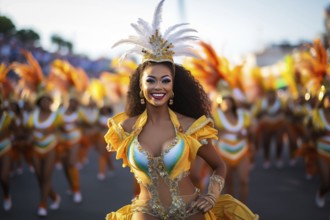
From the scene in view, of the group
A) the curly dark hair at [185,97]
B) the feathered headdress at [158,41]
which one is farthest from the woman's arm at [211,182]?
the feathered headdress at [158,41]

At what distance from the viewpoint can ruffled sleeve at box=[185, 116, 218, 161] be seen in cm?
243

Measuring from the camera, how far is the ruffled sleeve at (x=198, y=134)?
2426mm

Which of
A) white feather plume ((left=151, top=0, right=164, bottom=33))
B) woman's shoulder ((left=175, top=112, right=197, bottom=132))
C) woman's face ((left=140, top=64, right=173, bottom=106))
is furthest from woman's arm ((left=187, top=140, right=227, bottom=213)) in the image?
white feather plume ((left=151, top=0, right=164, bottom=33))

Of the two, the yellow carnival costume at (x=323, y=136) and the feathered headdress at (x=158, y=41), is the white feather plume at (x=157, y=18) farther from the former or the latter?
the yellow carnival costume at (x=323, y=136)

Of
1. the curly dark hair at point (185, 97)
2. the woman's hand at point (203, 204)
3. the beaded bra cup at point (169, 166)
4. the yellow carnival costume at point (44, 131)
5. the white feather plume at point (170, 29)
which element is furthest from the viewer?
the yellow carnival costume at point (44, 131)

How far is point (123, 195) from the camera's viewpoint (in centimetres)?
706

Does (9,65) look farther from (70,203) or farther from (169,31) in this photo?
(169,31)

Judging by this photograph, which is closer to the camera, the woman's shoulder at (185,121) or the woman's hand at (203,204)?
the woman's hand at (203,204)

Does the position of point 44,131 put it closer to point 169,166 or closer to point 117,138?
point 117,138

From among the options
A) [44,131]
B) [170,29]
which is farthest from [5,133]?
[170,29]

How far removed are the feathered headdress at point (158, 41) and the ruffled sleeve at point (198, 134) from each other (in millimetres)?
473

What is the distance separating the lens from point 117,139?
261 centimetres

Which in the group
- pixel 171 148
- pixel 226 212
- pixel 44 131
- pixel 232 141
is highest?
pixel 171 148

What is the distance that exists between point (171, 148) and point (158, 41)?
742 millimetres
